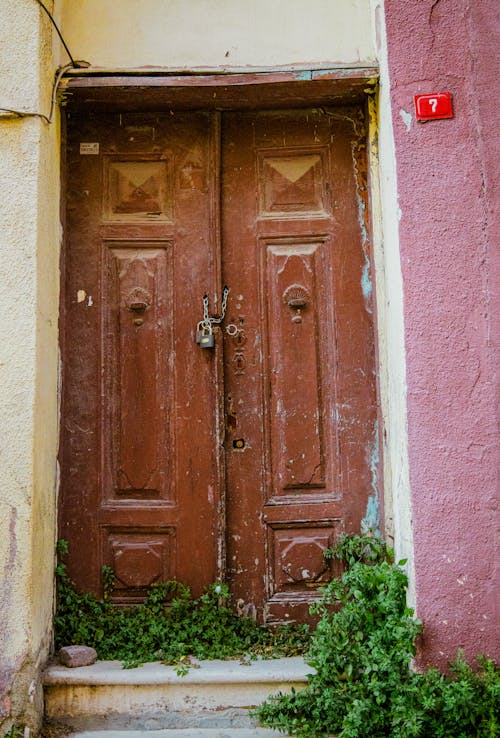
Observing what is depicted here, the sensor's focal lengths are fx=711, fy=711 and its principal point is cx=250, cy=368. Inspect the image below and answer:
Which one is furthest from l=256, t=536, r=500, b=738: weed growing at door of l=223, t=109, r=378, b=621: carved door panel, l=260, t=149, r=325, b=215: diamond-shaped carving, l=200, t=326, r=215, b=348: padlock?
l=260, t=149, r=325, b=215: diamond-shaped carving

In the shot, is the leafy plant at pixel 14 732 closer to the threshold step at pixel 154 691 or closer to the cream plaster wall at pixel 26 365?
the cream plaster wall at pixel 26 365

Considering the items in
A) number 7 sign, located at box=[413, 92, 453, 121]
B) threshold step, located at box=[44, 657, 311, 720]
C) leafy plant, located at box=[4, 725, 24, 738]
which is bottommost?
leafy plant, located at box=[4, 725, 24, 738]

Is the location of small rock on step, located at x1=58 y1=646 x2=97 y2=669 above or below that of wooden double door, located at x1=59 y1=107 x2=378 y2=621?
below

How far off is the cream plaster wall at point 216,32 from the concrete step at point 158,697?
2.86m

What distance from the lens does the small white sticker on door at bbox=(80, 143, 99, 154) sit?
12.2 ft

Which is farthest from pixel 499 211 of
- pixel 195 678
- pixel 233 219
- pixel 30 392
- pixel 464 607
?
pixel 195 678

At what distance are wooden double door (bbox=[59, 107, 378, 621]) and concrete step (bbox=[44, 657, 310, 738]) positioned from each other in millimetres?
467

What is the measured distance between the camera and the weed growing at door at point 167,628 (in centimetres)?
330

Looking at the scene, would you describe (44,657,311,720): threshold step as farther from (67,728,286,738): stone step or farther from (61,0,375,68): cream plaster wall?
(61,0,375,68): cream plaster wall

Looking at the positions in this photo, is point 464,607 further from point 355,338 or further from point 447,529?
point 355,338

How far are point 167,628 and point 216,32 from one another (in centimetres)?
292

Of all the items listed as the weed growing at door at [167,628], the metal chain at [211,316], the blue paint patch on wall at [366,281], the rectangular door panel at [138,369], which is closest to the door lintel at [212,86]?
the rectangular door panel at [138,369]

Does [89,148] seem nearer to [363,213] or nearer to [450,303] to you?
[363,213]

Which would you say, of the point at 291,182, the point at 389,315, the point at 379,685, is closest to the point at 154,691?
the point at 379,685
